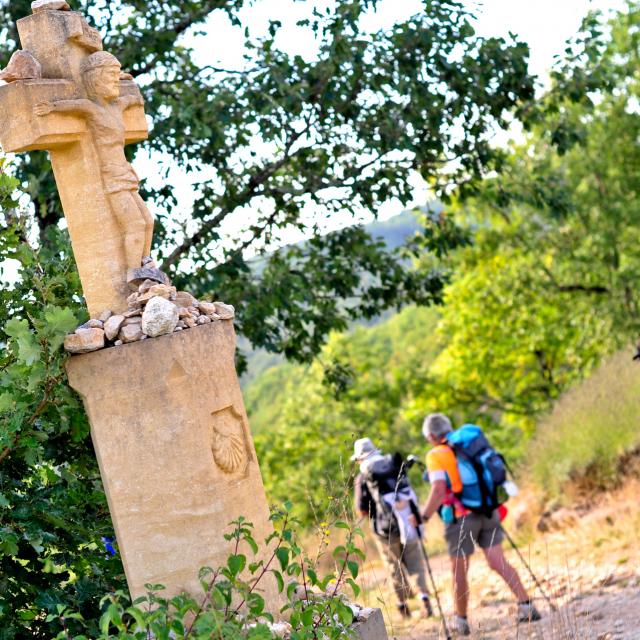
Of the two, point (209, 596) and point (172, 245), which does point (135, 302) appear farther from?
point (172, 245)

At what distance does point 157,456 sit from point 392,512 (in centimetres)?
471

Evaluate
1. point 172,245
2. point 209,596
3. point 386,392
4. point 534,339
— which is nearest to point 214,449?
point 209,596

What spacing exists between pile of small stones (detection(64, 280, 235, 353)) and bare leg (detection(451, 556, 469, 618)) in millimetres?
3390

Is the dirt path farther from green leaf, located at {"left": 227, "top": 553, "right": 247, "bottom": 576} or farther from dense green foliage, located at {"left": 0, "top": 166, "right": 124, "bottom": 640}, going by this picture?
green leaf, located at {"left": 227, "top": 553, "right": 247, "bottom": 576}

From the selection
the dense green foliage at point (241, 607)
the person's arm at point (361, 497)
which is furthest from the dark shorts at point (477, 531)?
the dense green foliage at point (241, 607)

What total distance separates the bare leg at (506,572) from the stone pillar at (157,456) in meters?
3.51

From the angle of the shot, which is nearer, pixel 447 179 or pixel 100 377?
pixel 100 377

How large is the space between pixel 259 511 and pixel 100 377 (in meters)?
1.06

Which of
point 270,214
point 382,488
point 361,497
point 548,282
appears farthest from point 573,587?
point 548,282

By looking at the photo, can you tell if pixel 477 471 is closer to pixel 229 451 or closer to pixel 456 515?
pixel 456 515

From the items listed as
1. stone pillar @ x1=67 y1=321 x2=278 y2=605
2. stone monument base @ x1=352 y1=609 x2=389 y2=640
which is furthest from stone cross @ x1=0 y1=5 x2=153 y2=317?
stone monument base @ x1=352 y1=609 x2=389 y2=640

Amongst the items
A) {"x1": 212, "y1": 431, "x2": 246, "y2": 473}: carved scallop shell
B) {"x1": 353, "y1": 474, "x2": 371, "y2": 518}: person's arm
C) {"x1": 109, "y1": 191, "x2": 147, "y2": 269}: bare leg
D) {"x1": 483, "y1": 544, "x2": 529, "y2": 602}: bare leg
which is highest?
{"x1": 109, "y1": 191, "x2": 147, "y2": 269}: bare leg

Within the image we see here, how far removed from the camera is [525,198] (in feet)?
36.4

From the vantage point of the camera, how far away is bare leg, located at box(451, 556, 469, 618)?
7.73m
